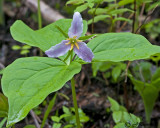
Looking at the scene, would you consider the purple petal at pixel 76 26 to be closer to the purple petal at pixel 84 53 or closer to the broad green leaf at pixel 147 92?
the purple petal at pixel 84 53

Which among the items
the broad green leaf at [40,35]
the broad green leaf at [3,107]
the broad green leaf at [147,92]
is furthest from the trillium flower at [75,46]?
the broad green leaf at [147,92]

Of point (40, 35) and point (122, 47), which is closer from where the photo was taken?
point (122, 47)

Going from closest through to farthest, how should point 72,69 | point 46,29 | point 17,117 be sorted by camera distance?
point 17,117 < point 72,69 < point 46,29

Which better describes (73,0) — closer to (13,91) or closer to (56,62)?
(56,62)

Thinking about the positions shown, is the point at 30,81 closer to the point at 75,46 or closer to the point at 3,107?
the point at 75,46

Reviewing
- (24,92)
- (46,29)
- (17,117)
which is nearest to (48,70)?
(24,92)

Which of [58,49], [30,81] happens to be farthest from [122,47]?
[30,81]

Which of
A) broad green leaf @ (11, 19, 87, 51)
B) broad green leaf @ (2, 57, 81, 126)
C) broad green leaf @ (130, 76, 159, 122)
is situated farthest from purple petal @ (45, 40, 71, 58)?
broad green leaf @ (130, 76, 159, 122)
